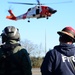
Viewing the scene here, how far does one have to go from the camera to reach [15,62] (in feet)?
19.9

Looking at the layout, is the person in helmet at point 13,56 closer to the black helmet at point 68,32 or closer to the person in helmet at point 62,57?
the person in helmet at point 62,57

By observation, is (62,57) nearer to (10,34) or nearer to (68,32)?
(68,32)

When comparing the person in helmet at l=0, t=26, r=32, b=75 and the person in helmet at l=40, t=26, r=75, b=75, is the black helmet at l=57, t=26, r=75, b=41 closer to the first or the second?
the person in helmet at l=40, t=26, r=75, b=75

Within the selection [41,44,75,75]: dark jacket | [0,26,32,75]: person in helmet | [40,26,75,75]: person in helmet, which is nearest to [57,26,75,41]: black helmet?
[40,26,75,75]: person in helmet

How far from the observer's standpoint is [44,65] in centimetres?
557

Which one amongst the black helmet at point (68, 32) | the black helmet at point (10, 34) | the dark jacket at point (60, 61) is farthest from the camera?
the black helmet at point (10, 34)

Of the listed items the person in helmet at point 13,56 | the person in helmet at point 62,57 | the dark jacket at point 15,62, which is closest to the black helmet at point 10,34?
the person in helmet at point 13,56

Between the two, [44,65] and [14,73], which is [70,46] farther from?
[14,73]

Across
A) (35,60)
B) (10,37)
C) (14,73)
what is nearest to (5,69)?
(14,73)

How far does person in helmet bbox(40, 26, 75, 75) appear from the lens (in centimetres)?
555

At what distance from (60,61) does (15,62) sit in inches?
33.4

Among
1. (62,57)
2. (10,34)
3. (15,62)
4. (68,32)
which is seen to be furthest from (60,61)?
(10,34)

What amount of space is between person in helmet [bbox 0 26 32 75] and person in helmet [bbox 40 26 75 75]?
1.58ft

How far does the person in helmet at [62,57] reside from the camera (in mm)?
5551
